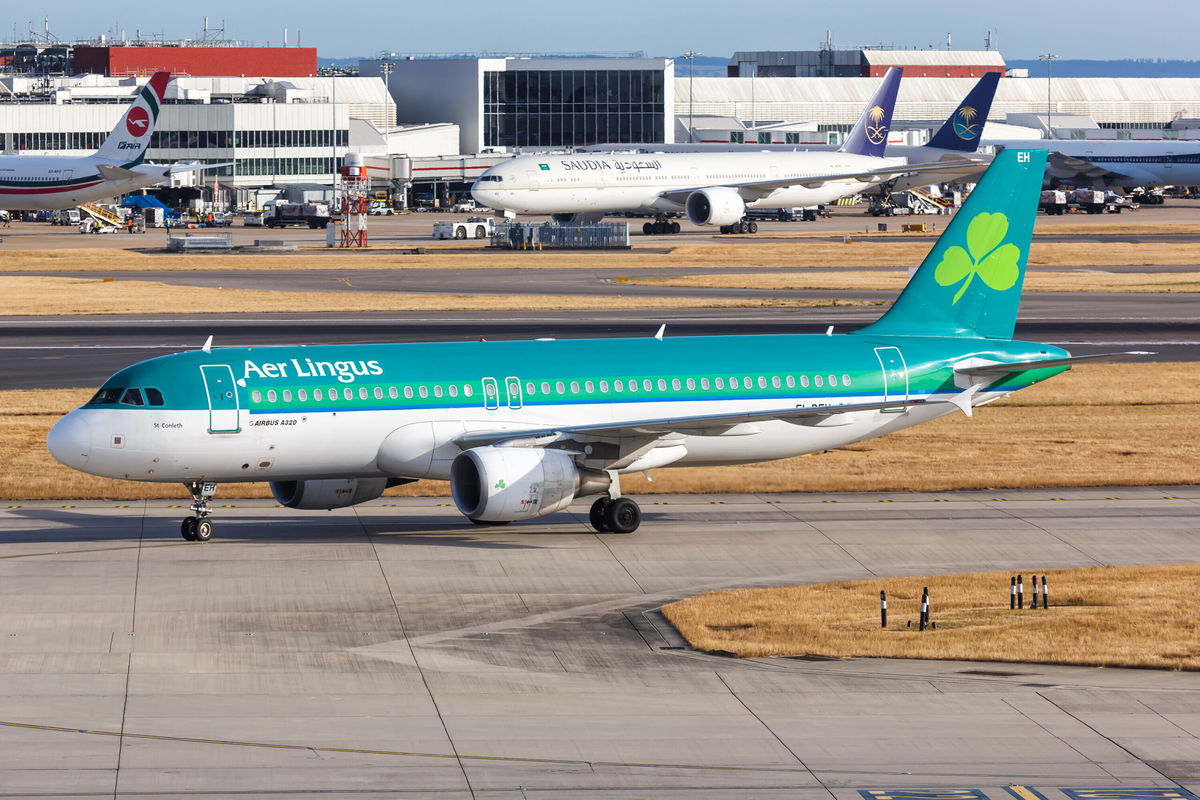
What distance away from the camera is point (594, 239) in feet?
413

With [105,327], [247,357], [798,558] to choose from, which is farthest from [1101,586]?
[105,327]

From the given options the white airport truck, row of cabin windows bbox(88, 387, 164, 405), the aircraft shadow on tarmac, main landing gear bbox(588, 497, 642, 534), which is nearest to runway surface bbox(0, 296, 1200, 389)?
the aircraft shadow on tarmac

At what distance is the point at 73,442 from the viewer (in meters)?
34.1

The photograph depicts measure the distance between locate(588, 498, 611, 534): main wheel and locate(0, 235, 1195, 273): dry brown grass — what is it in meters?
72.7

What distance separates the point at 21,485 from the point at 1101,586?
27.3m

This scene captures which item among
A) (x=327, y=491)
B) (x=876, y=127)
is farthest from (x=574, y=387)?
(x=876, y=127)

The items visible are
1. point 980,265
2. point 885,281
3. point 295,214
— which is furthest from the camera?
point 295,214

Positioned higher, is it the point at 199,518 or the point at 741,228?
the point at 741,228

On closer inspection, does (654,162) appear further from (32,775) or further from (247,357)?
(32,775)

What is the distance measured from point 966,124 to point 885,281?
2717 inches

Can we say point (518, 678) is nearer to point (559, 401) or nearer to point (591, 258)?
point (559, 401)

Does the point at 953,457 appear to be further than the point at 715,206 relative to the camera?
No

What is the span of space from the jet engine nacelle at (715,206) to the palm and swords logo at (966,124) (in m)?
37.1

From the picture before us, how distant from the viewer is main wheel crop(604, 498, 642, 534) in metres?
37.1
